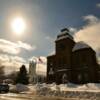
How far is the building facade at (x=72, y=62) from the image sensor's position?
139ft

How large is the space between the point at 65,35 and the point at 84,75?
11947 mm

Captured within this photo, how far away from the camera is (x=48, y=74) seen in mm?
52719

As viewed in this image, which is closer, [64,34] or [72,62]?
[72,62]

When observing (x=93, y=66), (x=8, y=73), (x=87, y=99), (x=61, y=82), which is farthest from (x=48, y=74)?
(x=8, y=73)

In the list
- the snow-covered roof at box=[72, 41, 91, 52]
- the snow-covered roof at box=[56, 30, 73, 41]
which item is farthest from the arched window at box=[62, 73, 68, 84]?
the snow-covered roof at box=[56, 30, 73, 41]

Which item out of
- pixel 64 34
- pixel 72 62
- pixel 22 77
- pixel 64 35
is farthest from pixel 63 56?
pixel 22 77

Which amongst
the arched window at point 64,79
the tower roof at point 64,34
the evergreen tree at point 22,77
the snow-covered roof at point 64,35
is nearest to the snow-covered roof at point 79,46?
the snow-covered roof at point 64,35

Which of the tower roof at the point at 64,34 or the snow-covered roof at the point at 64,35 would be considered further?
the tower roof at the point at 64,34

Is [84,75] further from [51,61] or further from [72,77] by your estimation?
[51,61]

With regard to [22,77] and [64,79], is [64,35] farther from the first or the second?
[22,77]

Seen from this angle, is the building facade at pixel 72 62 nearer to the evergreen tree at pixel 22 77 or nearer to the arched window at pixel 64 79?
the arched window at pixel 64 79

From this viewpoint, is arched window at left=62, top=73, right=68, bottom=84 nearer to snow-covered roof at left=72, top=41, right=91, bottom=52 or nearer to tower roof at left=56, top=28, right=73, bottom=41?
snow-covered roof at left=72, top=41, right=91, bottom=52

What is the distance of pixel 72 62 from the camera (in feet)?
150

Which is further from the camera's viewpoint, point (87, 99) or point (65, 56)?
point (65, 56)
